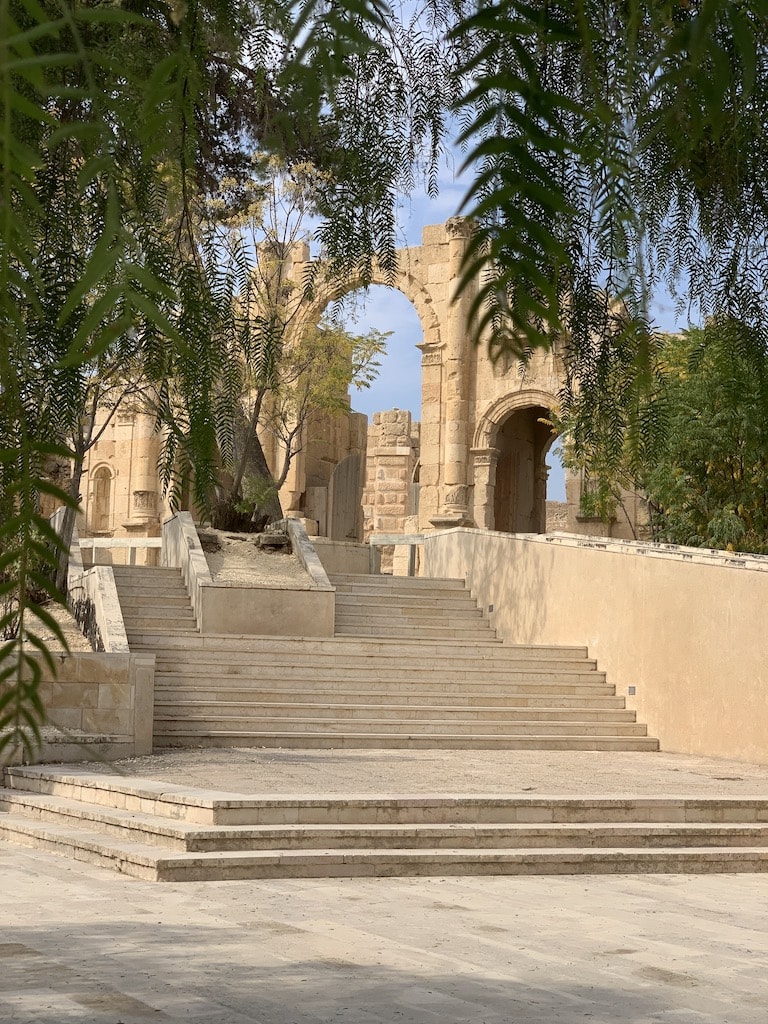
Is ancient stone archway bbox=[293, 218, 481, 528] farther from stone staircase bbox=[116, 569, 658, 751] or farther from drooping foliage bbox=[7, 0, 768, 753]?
drooping foliage bbox=[7, 0, 768, 753]

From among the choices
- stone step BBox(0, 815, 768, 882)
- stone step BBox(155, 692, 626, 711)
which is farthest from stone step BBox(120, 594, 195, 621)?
stone step BBox(0, 815, 768, 882)

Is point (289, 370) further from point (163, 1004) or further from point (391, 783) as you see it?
point (163, 1004)

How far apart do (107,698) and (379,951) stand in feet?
22.0

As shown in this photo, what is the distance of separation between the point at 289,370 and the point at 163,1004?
21.0 m

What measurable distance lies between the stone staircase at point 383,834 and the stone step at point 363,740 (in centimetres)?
310

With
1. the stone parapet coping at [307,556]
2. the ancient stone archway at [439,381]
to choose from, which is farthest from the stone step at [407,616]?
the ancient stone archway at [439,381]

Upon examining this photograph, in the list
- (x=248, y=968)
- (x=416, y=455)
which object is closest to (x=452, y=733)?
(x=248, y=968)

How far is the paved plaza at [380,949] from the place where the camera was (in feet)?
17.0

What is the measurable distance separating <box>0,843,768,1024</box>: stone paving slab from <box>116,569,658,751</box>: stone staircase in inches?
208

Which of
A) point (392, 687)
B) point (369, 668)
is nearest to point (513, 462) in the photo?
point (369, 668)

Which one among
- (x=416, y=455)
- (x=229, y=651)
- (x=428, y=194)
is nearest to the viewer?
(x=428, y=194)

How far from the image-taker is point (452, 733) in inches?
569

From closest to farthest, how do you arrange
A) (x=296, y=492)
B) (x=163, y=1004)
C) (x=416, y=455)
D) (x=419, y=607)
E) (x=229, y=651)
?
(x=163, y=1004) < (x=229, y=651) < (x=419, y=607) < (x=296, y=492) < (x=416, y=455)

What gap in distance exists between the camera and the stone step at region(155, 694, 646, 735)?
46.3 feet
